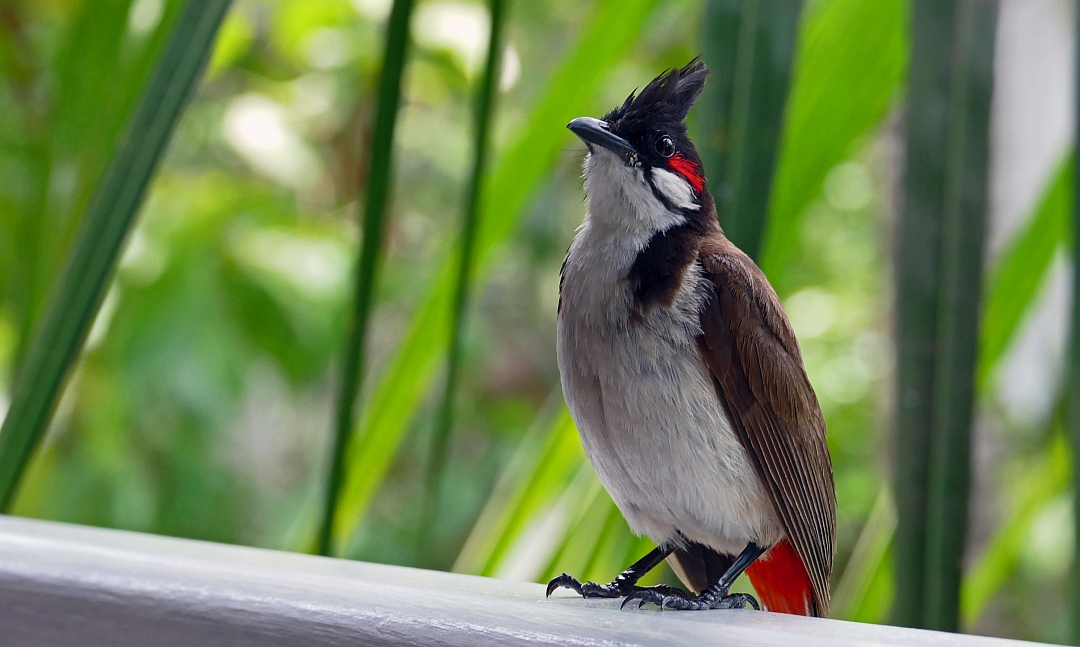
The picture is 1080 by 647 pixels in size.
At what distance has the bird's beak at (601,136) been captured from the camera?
428 millimetres

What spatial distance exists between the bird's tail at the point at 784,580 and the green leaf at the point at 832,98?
147 millimetres

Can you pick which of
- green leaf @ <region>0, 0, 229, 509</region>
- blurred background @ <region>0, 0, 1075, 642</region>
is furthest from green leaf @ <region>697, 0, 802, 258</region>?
green leaf @ <region>0, 0, 229, 509</region>

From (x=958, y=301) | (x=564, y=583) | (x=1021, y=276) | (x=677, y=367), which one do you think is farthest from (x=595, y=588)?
(x=1021, y=276)

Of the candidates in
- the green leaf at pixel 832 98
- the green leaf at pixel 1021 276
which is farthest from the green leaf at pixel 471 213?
the green leaf at pixel 1021 276

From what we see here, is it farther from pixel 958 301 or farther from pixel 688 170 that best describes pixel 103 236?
pixel 958 301

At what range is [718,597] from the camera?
46 cm

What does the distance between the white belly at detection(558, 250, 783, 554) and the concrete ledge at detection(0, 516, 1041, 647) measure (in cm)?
5

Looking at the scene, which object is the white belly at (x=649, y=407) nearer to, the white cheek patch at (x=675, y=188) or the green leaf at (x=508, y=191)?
the white cheek patch at (x=675, y=188)

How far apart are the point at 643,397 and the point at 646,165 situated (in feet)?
0.36

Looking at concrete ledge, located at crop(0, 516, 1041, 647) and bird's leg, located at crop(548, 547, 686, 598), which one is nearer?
concrete ledge, located at crop(0, 516, 1041, 647)

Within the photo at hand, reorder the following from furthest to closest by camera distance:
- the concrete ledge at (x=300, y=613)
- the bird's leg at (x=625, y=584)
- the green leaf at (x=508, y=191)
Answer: the green leaf at (x=508, y=191)
the bird's leg at (x=625, y=584)
the concrete ledge at (x=300, y=613)

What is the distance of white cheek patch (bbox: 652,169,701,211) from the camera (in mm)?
463

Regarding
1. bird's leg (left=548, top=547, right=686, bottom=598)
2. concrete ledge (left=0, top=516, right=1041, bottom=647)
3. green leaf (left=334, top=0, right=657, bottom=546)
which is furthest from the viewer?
green leaf (left=334, top=0, right=657, bottom=546)

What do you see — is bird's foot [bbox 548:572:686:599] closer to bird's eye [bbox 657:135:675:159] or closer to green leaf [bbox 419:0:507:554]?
green leaf [bbox 419:0:507:554]
